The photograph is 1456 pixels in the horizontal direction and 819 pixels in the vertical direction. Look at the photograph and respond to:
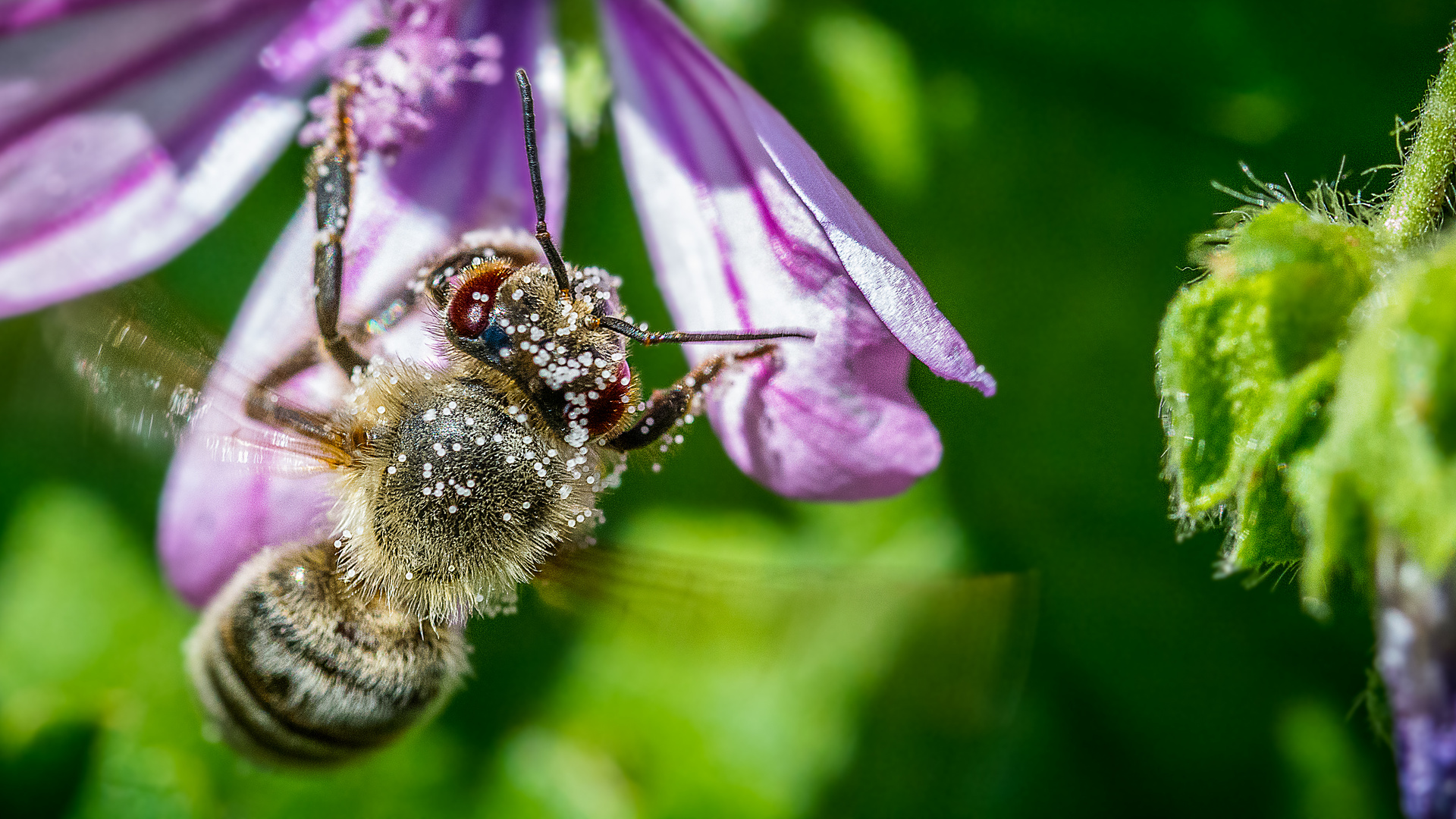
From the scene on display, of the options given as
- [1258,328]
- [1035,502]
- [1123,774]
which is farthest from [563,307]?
[1123,774]

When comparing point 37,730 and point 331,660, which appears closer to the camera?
point 331,660

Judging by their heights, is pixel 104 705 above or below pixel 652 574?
below

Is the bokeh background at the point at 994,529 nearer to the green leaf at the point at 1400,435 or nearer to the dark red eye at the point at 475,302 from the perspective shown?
the dark red eye at the point at 475,302

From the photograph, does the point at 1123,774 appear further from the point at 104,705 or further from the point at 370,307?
the point at 104,705

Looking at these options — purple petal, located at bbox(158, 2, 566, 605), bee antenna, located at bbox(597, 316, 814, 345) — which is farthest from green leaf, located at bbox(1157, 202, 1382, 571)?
purple petal, located at bbox(158, 2, 566, 605)

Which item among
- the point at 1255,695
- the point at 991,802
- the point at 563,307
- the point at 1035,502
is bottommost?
the point at 991,802

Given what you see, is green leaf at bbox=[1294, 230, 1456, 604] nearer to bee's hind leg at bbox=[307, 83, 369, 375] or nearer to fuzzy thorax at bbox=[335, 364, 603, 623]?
fuzzy thorax at bbox=[335, 364, 603, 623]

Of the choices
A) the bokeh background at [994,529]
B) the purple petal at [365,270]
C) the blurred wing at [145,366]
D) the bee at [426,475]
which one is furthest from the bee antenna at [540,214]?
the bokeh background at [994,529]

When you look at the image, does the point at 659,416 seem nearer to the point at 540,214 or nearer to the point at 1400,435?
the point at 540,214
